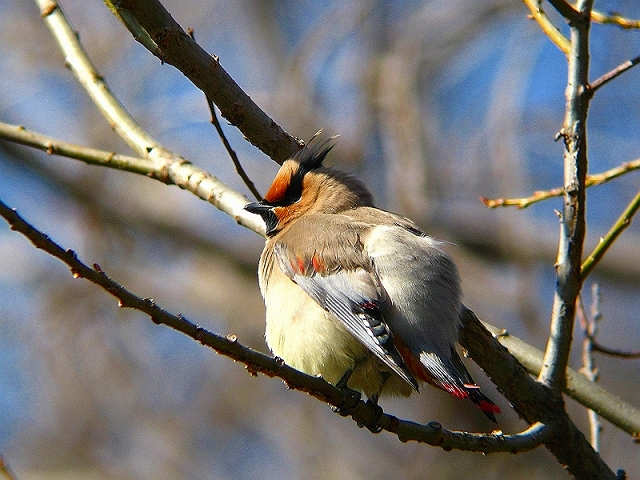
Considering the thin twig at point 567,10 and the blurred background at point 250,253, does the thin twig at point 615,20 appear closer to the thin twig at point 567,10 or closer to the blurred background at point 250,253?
the thin twig at point 567,10

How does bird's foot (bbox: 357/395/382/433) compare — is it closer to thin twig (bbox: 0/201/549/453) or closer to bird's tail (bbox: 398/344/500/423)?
thin twig (bbox: 0/201/549/453)

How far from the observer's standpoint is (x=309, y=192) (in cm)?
462

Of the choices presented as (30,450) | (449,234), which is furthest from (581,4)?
(30,450)

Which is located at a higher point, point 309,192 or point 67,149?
point 309,192

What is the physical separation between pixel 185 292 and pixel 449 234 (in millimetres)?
3266

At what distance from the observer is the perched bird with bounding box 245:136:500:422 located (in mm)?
3400

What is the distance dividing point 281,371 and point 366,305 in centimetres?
88

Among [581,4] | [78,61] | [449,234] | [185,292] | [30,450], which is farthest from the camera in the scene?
[185,292]

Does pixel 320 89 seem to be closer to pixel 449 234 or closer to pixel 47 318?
pixel 449 234

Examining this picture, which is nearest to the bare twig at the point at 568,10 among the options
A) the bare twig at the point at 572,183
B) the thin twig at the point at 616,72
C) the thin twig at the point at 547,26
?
the bare twig at the point at 572,183

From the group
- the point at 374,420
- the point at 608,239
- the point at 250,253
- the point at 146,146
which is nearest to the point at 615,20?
the point at 608,239

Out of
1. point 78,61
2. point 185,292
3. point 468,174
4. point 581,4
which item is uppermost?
point 468,174

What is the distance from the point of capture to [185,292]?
418 inches

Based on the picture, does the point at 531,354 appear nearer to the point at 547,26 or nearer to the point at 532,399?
the point at 532,399
